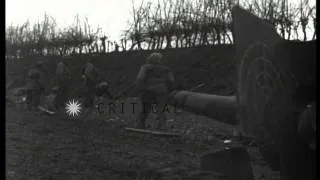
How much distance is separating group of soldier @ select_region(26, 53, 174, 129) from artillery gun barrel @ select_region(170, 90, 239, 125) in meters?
1.92

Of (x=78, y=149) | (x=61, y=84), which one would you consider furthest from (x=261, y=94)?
(x=61, y=84)

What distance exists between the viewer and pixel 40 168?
495 centimetres

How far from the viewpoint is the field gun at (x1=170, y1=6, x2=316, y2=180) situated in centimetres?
363

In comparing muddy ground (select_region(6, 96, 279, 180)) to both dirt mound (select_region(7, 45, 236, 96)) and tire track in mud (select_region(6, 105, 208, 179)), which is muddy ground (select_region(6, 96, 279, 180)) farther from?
dirt mound (select_region(7, 45, 236, 96))

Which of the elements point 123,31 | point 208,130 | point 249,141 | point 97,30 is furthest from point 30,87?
point 97,30

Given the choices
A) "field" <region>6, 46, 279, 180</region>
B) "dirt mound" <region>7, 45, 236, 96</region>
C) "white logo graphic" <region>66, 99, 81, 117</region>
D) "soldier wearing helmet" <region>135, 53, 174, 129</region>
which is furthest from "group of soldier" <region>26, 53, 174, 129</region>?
"dirt mound" <region>7, 45, 236, 96</region>

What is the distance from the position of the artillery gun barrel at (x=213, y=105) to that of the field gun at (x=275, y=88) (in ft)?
1.60

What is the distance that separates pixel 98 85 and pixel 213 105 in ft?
32.9

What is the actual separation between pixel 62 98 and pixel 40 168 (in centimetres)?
857

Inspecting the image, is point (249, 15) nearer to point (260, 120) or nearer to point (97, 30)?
point (260, 120)

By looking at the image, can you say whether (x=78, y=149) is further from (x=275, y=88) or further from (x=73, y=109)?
(x=73, y=109)

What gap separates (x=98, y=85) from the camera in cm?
1498

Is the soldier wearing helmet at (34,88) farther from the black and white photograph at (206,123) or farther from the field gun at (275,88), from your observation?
the field gun at (275,88)

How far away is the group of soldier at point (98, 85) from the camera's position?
9.42 metres
